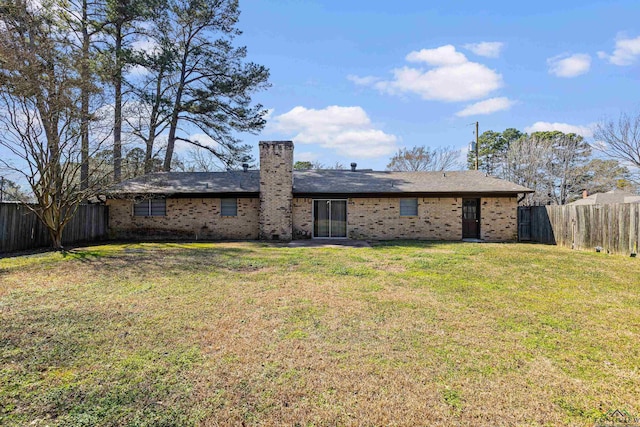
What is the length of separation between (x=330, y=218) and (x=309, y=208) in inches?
40.7

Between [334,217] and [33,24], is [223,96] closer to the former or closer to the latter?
[33,24]

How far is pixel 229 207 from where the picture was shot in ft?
48.7

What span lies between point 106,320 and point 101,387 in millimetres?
1888

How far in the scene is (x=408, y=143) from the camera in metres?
33.7

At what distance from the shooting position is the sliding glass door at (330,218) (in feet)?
47.8

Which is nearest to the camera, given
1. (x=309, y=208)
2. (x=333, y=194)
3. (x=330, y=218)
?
(x=333, y=194)

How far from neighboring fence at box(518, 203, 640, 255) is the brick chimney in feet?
34.3

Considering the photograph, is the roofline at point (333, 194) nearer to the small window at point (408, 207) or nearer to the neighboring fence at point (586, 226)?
the small window at point (408, 207)

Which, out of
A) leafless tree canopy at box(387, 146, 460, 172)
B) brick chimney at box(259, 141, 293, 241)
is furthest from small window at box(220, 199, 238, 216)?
leafless tree canopy at box(387, 146, 460, 172)

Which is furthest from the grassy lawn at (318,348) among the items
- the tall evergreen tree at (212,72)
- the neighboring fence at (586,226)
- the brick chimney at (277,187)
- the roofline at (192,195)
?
the tall evergreen tree at (212,72)

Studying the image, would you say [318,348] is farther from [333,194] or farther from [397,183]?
[397,183]

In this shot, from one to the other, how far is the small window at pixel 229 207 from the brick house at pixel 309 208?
0.04 metres

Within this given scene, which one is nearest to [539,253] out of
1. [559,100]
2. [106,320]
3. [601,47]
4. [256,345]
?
[601,47]

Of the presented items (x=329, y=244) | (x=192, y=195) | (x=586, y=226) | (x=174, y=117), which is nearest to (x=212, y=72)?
(x=174, y=117)
